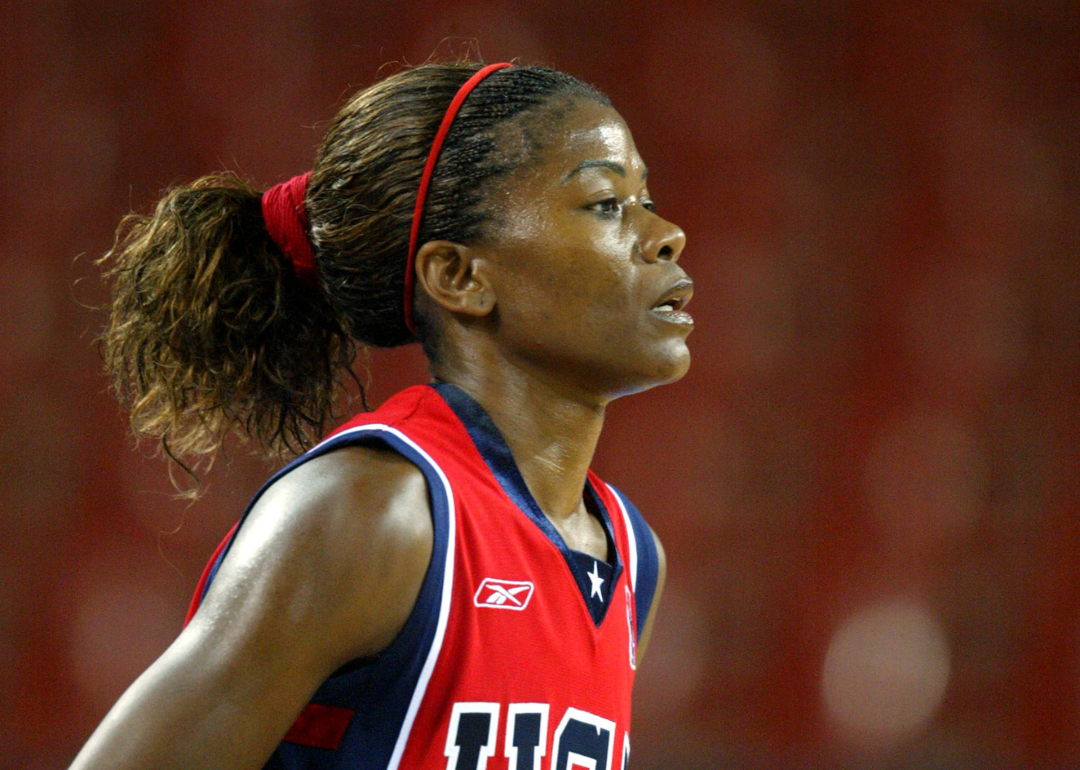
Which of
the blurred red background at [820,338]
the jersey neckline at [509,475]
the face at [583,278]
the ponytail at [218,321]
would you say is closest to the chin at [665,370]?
the face at [583,278]

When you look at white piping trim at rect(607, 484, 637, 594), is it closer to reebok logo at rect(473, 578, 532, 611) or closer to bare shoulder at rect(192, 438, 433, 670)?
reebok logo at rect(473, 578, 532, 611)

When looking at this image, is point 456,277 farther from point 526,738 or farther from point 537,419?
point 526,738

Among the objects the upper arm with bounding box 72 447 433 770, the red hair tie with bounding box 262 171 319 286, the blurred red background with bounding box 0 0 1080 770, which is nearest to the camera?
the upper arm with bounding box 72 447 433 770

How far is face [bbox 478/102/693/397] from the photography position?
3.34ft

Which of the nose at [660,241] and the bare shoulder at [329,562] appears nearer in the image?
the bare shoulder at [329,562]

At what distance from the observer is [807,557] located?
2.16m

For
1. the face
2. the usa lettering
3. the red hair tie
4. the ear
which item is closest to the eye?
the face

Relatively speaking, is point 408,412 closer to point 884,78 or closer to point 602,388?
point 602,388

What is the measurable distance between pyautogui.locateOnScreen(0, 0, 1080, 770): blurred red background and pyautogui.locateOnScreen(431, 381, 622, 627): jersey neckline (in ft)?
3.58

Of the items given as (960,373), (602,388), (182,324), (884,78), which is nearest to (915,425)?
(960,373)

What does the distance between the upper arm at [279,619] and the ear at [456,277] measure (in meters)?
0.22

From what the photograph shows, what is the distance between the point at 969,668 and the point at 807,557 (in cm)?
35

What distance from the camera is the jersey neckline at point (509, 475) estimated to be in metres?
1.00

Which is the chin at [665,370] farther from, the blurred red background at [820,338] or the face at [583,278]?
the blurred red background at [820,338]
